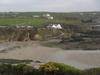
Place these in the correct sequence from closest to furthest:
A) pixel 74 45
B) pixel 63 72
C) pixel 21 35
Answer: pixel 63 72 → pixel 74 45 → pixel 21 35

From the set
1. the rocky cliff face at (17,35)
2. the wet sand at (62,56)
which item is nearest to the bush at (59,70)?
the wet sand at (62,56)

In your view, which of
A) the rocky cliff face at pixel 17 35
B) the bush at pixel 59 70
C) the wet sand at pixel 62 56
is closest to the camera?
the bush at pixel 59 70

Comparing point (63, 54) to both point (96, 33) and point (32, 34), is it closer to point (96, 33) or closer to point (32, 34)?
point (32, 34)

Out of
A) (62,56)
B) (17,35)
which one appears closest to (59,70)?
(62,56)

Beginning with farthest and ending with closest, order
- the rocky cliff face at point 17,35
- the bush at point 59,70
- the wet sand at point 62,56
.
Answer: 1. the rocky cliff face at point 17,35
2. the wet sand at point 62,56
3. the bush at point 59,70

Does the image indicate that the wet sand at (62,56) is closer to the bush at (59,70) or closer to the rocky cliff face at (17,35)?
the bush at (59,70)

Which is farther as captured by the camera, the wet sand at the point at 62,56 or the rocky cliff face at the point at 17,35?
the rocky cliff face at the point at 17,35

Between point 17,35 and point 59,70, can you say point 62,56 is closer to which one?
point 59,70

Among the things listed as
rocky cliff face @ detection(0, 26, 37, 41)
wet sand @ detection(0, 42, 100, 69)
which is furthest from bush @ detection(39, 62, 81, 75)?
rocky cliff face @ detection(0, 26, 37, 41)

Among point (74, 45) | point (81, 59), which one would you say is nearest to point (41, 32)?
point (74, 45)

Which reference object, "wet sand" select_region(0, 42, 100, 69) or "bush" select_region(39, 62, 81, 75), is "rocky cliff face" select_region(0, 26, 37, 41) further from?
"bush" select_region(39, 62, 81, 75)

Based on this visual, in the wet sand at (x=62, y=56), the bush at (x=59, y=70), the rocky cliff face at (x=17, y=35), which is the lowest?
the rocky cliff face at (x=17, y=35)
